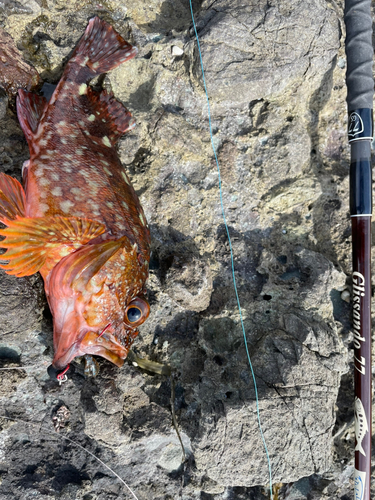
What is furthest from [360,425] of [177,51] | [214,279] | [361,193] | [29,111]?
[29,111]

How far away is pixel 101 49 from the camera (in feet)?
10.4

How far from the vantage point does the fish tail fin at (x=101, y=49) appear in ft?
10.4

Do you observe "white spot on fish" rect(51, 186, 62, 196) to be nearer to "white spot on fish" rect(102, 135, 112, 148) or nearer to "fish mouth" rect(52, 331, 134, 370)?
"white spot on fish" rect(102, 135, 112, 148)

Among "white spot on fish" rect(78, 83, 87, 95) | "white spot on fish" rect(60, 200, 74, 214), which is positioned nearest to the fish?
"white spot on fish" rect(60, 200, 74, 214)

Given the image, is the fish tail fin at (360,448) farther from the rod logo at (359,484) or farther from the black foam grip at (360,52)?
the black foam grip at (360,52)

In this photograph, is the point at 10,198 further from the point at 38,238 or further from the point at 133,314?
the point at 133,314

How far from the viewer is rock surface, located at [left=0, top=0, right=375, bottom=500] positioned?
9.62 feet

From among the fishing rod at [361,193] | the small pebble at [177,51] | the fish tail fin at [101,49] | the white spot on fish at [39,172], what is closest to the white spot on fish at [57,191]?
the white spot on fish at [39,172]

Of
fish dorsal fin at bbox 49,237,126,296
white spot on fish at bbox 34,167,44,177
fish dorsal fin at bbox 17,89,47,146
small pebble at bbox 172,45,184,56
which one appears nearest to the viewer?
fish dorsal fin at bbox 49,237,126,296

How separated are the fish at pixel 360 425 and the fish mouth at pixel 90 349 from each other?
6.97 ft

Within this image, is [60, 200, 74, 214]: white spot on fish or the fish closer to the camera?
[60, 200, 74, 214]: white spot on fish

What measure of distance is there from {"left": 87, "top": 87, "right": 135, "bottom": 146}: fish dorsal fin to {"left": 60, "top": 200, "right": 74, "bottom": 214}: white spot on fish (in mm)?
740

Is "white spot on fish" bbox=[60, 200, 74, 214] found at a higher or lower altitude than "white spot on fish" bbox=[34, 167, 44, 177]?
lower

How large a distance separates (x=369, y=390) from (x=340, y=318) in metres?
0.66
